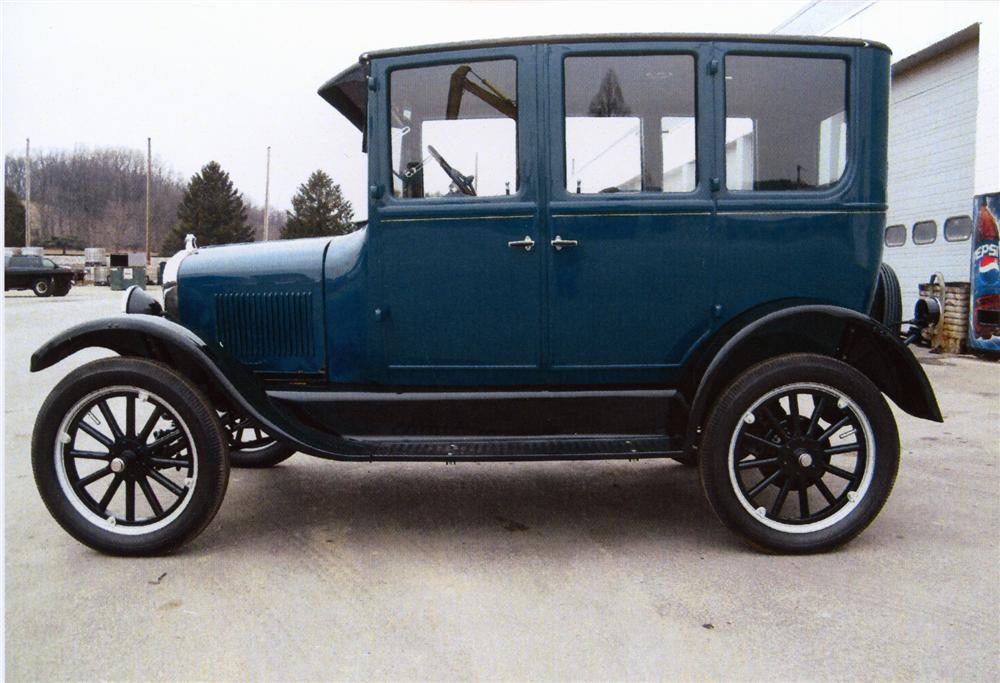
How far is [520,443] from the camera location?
3125 mm

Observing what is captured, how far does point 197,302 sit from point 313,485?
4.14ft

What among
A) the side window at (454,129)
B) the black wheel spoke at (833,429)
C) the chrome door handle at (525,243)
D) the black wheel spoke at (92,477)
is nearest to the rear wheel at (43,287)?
the black wheel spoke at (92,477)

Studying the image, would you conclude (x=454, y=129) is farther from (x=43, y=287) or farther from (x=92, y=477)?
(x=43, y=287)

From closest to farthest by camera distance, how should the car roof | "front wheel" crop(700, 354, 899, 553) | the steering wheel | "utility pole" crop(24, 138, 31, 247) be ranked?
1. "utility pole" crop(24, 138, 31, 247)
2. "front wheel" crop(700, 354, 899, 553)
3. the car roof
4. the steering wheel

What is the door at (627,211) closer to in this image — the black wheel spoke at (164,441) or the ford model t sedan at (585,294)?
the ford model t sedan at (585,294)

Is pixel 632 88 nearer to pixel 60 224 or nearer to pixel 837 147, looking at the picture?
pixel 837 147

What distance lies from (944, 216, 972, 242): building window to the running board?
10.2 meters

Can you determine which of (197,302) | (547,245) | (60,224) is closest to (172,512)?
(197,302)

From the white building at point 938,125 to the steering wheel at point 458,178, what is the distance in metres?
9.67

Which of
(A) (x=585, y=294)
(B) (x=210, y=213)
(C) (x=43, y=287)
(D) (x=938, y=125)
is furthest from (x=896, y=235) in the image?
(B) (x=210, y=213)

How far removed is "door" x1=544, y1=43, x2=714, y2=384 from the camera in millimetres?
3156

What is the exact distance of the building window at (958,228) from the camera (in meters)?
10.8

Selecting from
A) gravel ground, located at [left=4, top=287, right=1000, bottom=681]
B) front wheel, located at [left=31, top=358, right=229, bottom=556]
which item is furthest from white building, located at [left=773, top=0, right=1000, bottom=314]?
front wheel, located at [left=31, top=358, right=229, bottom=556]

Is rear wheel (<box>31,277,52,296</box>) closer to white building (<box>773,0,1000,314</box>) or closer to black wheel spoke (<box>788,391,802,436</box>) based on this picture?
white building (<box>773,0,1000,314</box>)
